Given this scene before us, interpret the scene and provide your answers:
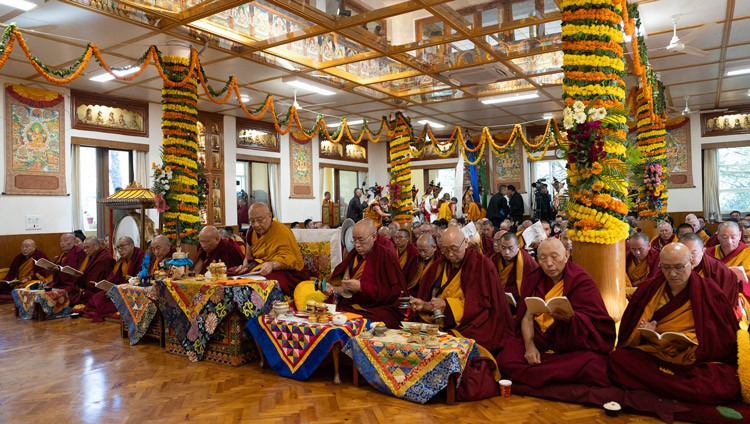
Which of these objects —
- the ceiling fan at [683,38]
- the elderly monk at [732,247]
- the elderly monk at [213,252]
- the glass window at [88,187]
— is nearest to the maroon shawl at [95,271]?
the elderly monk at [213,252]

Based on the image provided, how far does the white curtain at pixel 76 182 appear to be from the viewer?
10602 millimetres

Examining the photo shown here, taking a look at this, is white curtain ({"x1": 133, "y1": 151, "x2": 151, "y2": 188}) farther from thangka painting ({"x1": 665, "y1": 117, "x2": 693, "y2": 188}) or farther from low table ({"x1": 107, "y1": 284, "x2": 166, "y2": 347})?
thangka painting ({"x1": 665, "y1": 117, "x2": 693, "y2": 188})

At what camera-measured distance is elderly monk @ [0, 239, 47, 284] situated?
28.4 feet

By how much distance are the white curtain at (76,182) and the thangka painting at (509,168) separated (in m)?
12.0

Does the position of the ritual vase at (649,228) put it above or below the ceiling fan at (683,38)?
below

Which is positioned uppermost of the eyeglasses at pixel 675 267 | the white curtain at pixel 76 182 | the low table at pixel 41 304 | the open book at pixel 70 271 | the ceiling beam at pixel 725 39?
the ceiling beam at pixel 725 39

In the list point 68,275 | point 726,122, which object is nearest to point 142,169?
point 68,275

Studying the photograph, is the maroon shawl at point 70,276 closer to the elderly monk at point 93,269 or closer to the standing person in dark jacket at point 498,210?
the elderly monk at point 93,269

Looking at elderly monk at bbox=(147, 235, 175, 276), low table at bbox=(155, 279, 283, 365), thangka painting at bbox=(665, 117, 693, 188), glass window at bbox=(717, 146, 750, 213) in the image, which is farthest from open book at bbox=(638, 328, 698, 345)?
glass window at bbox=(717, 146, 750, 213)

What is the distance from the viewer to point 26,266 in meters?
8.73

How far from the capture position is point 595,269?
4.83 m

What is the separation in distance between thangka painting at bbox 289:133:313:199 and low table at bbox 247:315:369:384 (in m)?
11.0

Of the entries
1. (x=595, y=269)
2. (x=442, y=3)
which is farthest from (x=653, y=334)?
(x=442, y=3)

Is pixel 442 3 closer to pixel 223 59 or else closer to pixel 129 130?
pixel 223 59
